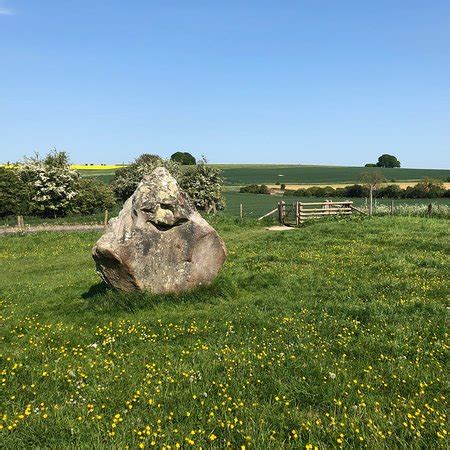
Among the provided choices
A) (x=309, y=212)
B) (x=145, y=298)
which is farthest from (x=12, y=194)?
(x=145, y=298)

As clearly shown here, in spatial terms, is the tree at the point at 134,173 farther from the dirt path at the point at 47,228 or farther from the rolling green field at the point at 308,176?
the rolling green field at the point at 308,176

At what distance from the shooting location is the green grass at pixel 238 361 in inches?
219

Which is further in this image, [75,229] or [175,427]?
[75,229]

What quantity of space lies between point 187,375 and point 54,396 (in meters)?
2.21

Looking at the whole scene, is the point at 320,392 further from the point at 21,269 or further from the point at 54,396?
the point at 21,269

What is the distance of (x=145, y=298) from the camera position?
11195 mm

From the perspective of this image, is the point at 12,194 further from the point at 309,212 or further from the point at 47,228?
the point at 309,212

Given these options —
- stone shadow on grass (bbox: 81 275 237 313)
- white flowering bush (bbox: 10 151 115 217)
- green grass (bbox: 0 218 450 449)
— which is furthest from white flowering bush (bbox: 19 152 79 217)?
stone shadow on grass (bbox: 81 275 237 313)

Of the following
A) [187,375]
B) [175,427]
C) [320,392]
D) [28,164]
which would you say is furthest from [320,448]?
[28,164]

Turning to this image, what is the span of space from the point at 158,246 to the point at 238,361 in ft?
16.2

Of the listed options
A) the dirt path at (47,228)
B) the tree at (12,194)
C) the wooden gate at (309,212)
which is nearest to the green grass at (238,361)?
the wooden gate at (309,212)

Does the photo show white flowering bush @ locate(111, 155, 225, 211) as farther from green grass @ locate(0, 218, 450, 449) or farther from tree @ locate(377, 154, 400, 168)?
tree @ locate(377, 154, 400, 168)

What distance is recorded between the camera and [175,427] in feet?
18.6

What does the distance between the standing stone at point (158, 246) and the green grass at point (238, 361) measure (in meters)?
0.50
